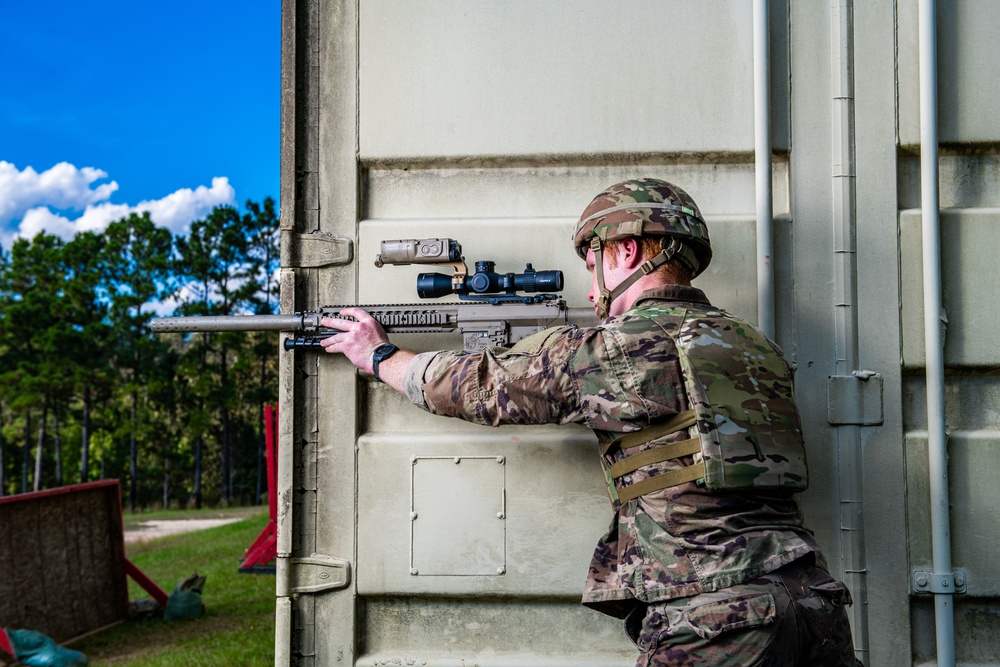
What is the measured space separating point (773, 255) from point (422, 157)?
118 centimetres

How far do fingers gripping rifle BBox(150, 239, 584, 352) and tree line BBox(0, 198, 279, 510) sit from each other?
2808cm

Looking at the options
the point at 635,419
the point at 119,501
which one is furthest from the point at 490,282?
the point at 119,501

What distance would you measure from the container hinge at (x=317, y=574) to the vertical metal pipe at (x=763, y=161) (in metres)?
1.53

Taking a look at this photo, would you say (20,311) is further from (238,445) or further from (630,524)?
(630,524)

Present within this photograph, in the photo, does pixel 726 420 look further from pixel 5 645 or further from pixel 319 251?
pixel 5 645

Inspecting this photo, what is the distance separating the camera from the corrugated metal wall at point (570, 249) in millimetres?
2400

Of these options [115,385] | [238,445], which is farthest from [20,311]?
[238,445]

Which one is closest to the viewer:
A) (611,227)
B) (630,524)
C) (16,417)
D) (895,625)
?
(630,524)

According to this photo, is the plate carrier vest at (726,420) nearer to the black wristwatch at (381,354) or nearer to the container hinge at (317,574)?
the black wristwatch at (381,354)

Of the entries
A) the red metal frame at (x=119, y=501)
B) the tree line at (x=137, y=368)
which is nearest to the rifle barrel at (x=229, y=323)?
the red metal frame at (x=119, y=501)

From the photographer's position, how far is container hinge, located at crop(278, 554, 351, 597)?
8.02 ft

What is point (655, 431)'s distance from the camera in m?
1.90

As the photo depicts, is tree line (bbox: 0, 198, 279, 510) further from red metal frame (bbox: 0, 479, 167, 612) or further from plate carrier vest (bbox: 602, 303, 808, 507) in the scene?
plate carrier vest (bbox: 602, 303, 808, 507)

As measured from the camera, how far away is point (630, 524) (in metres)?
1.93
